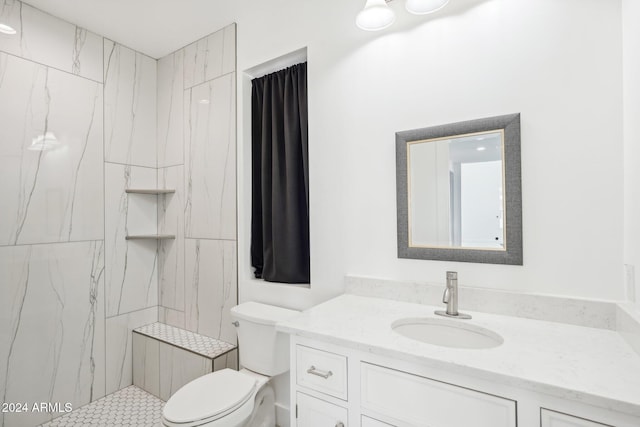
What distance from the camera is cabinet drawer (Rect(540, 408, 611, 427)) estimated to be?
29.8 inches

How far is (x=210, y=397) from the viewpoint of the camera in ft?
5.08

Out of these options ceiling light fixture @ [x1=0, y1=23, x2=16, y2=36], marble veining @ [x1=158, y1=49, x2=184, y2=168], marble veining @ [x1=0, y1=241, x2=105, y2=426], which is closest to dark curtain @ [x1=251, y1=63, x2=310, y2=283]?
marble veining @ [x1=158, y1=49, x2=184, y2=168]

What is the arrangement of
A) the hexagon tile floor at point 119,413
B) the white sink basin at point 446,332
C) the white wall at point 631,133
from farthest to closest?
the hexagon tile floor at point 119,413, the white sink basin at point 446,332, the white wall at point 631,133

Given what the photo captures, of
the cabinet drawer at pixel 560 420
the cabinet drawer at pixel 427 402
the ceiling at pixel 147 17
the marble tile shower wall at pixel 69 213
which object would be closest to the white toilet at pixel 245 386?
the cabinet drawer at pixel 427 402

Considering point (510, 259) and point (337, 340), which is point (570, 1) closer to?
point (510, 259)

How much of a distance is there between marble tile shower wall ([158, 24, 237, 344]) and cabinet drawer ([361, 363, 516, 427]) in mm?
1413

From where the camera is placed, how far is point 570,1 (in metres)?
1.19

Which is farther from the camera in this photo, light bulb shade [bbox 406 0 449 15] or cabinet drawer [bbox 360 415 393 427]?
light bulb shade [bbox 406 0 449 15]

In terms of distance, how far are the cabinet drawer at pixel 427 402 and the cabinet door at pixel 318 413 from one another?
4.4 inches

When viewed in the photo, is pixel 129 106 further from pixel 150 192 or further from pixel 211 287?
pixel 211 287

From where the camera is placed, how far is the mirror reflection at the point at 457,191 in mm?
1342

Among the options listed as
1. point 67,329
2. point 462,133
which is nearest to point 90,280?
point 67,329

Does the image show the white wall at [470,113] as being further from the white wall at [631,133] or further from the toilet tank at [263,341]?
the toilet tank at [263,341]

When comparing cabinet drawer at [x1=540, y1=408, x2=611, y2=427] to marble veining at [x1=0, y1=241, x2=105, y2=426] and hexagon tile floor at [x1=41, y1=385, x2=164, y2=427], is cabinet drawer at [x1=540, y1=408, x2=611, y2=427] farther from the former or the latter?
marble veining at [x1=0, y1=241, x2=105, y2=426]
